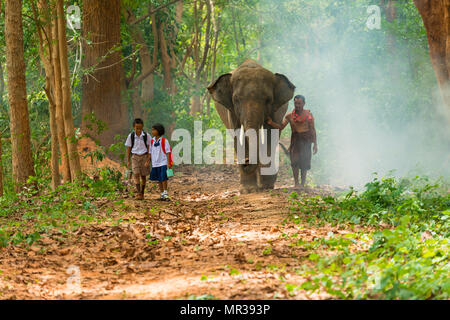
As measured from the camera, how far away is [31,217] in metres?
8.33

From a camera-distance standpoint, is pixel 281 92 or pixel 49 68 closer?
pixel 281 92

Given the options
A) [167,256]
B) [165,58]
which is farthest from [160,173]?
[165,58]

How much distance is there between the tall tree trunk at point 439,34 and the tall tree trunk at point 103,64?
8283 mm

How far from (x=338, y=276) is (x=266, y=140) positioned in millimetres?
7554

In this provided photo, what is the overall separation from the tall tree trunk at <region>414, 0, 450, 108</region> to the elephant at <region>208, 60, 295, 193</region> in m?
2.93

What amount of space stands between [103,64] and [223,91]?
5.02 metres

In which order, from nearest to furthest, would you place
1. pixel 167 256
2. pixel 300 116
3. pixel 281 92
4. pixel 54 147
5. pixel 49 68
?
pixel 167 256
pixel 300 116
pixel 281 92
pixel 54 147
pixel 49 68

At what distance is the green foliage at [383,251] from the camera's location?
3846 mm

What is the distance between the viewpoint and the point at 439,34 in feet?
33.3

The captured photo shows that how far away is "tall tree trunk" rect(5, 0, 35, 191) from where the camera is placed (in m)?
11.1

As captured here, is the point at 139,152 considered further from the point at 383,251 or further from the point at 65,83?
the point at 383,251

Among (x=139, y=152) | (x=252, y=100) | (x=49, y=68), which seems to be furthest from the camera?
(x=49, y=68)
